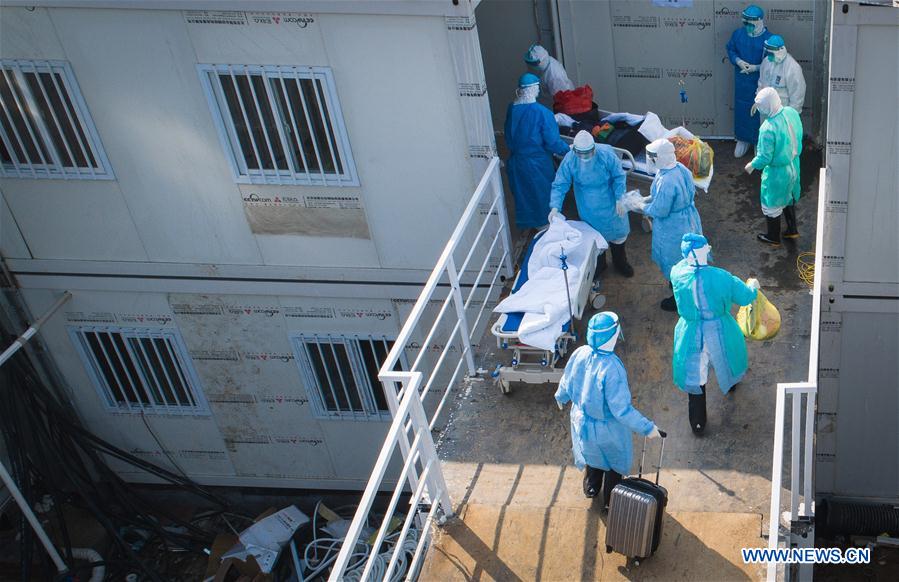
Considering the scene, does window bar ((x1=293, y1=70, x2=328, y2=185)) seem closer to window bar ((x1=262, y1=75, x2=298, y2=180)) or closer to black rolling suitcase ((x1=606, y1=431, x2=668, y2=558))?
window bar ((x1=262, y1=75, x2=298, y2=180))

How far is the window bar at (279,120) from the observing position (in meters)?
8.57

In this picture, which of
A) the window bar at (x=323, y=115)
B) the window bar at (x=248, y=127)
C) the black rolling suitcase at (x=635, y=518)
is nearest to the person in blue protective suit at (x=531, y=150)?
the window bar at (x=323, y=115)

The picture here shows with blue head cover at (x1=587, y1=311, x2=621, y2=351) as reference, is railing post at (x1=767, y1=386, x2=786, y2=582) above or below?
below

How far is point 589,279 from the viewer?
770 centimetres

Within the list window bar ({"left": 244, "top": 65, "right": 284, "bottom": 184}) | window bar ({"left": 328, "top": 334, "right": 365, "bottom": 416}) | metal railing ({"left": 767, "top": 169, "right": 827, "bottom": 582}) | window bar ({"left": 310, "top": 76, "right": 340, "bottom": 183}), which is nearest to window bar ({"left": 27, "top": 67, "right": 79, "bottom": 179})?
window bar ({"left": 244, "top": 65, "right": 284, "bottom": 184})

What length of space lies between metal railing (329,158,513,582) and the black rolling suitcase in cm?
115

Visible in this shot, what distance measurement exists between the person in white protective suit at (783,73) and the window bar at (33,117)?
6865mm

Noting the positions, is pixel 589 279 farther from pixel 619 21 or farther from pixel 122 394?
pixel 122 394

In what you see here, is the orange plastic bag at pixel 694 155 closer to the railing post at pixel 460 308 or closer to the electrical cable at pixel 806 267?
the electrical cable at pixel 806 267

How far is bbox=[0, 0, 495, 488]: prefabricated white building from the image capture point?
8.34 metres

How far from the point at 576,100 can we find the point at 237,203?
11.3ft

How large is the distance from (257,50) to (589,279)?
350cm

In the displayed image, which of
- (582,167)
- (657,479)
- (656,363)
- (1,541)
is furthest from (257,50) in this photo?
(1,541)

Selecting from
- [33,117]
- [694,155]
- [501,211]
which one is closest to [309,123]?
[501,211]
